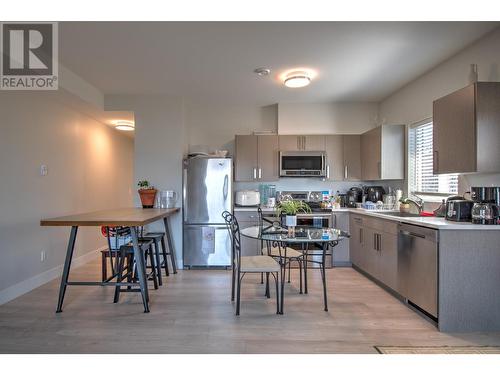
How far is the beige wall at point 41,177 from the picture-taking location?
10.1ft

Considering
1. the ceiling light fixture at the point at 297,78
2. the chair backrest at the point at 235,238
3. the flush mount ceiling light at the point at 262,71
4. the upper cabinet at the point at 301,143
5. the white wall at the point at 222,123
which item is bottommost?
the chair backrest at the point at 235,238

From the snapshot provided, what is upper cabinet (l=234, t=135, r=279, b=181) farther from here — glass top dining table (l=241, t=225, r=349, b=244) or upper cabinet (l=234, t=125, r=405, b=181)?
glass top dining table (l=241, t=225, r=349, b=244)

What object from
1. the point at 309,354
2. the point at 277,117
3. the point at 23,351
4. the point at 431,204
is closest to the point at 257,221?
the point at 277,117

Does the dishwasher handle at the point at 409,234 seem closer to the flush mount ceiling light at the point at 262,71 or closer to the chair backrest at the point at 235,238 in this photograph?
the chair backrest at the point at 235,238

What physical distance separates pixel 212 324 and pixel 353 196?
3091 mm

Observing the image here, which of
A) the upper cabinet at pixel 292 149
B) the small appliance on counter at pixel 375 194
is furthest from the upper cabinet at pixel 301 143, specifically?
the small appliance on counter at pixel 375 194

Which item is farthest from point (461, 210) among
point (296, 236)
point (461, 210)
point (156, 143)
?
point (156, 143)

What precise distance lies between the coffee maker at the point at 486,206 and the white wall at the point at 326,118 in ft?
8.48

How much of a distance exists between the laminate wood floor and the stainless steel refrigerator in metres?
0.90

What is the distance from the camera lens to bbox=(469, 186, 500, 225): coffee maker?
7.97 ft

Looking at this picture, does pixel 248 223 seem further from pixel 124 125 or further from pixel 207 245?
pixel 124 125

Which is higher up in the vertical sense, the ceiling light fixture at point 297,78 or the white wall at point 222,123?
the ceiling light fixture at point 297,78
